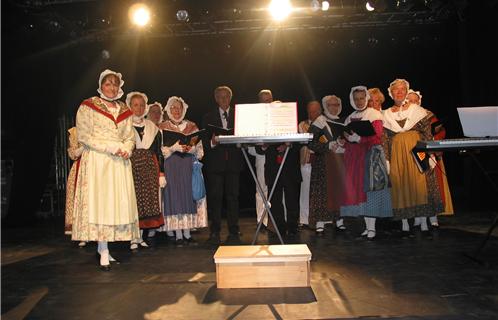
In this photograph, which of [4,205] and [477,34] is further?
[4,205]

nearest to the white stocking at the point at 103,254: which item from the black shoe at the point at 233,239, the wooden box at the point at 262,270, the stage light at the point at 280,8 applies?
the wooden box at the point at 262,270

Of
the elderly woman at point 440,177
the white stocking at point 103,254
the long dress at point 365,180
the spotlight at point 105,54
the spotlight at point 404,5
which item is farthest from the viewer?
the spotlight at point 105,54

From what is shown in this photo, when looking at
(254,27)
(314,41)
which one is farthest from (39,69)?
(314,41)

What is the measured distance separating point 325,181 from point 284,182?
0.53 metres

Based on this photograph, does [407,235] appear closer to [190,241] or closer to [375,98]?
[375,98]

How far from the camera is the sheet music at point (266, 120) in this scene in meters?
3.17

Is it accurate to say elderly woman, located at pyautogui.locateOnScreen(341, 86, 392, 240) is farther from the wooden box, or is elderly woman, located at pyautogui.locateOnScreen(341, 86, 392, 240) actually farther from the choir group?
the wooden box

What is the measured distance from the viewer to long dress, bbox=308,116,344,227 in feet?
16.4

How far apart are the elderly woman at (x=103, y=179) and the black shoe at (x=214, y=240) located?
1.10m

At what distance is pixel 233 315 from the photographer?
99.2 inches

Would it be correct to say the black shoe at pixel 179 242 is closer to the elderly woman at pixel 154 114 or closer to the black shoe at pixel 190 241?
the black shoe at pixel 190 241

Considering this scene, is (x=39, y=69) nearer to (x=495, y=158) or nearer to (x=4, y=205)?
(x=4, y=205)

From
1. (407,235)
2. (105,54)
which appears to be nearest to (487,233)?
(407,235)

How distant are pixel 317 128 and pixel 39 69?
4501 mm
